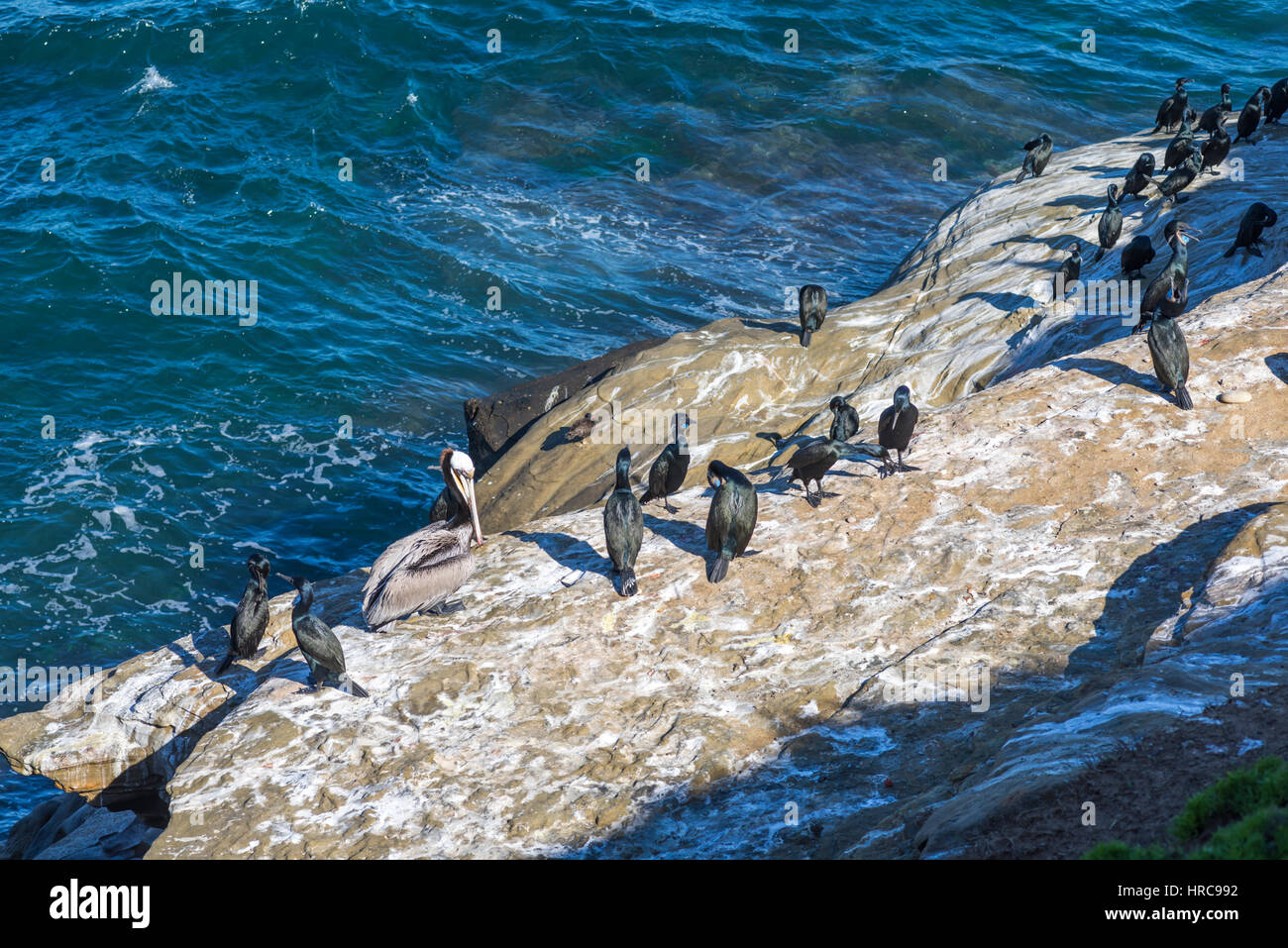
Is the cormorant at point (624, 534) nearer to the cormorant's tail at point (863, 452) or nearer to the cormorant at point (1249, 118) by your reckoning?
the cormorant's tail at point (863, 452)

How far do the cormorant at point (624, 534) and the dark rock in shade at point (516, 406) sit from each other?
7.67m

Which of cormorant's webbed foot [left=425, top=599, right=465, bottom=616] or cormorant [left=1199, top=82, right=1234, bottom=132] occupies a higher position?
cormorant [left=1199, top=82, right=1234, bottom=132]

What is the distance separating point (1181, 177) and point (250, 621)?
52.2 feet

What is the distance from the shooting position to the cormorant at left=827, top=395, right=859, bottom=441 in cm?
1276

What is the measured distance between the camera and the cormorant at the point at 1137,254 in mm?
16484

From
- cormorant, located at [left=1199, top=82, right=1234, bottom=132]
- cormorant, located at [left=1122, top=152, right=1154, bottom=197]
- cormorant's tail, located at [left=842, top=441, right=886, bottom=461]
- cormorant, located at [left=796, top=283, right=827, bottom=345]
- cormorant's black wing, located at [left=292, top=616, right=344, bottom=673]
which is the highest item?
cormorant, located at [left=1199, top=82, right=1234, bottom=132]

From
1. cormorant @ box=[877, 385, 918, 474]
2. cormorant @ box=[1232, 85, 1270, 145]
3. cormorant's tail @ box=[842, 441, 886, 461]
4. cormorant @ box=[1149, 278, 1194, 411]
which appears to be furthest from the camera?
cormorant @ box=[1232, 85, 1270, 145]

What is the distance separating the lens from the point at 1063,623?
10328mm

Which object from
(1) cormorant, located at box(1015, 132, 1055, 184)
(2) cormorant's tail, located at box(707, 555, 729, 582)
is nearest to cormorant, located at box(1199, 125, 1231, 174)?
(1) cormorant, located at box(1015, 132, 1055, 184)

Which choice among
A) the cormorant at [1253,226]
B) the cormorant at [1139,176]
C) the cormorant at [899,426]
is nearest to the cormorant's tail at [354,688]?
the cormorant at [899,426]

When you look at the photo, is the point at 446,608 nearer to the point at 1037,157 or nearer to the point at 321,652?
the point at 321,652

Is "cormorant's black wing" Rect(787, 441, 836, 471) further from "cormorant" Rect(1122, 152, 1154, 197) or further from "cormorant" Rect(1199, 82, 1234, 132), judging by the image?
"cormorant" Rect(1199, 82, 1234, 132)

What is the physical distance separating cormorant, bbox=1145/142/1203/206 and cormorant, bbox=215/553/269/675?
A: 1549cm

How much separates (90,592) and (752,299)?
50.3 feet
